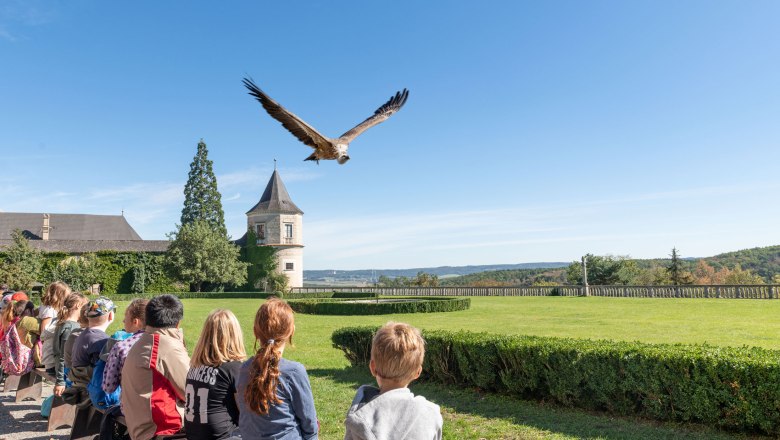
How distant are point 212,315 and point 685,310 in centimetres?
→ 2235

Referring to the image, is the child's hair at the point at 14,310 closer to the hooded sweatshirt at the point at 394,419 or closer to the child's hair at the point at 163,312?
the child's hair at the point at 163,312

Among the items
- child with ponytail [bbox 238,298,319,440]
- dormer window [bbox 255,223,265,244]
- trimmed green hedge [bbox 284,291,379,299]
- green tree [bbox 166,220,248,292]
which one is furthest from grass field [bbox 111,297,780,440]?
dormer window [bbox 255,223,265,244]

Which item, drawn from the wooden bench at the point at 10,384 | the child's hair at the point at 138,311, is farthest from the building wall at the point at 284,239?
the child's hair at the point at 138,311

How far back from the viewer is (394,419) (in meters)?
2.37

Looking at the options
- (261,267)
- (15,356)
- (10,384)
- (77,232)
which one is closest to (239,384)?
(15,356)

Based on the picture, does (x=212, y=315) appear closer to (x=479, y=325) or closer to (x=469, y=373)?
(x=469, y=373)

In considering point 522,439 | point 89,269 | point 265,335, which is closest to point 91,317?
point 265,335

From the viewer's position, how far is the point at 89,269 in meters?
42.5

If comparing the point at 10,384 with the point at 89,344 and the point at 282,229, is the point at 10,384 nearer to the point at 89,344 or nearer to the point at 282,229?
the point at 89,344

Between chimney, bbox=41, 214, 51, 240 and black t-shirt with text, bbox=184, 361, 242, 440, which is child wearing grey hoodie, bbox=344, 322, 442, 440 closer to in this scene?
black t-shirt with text, bbox=184, 361, 242, 440

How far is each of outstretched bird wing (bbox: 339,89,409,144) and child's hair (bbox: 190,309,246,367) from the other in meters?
4.49

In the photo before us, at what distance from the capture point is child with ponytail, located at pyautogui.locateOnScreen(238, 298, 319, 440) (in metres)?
2.99

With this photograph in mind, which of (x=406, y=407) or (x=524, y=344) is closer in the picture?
(x=406, y=407)

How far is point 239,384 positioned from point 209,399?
0.50 meters
